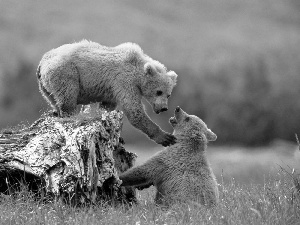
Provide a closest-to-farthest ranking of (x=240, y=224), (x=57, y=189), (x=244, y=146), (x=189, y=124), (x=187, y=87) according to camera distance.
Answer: (x=240, y=224)
(x=57, y=189)
(x=189, y=124)
(x=244, y=146)
(x=187, y=87)

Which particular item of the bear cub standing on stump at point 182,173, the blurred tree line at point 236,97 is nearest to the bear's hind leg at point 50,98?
the bear cub standing on stump at point 182,173

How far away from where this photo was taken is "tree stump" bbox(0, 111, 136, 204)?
7535 mm

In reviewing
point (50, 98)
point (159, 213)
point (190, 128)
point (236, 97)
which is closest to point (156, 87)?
point (190, 128)

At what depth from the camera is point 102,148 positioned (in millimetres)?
8062

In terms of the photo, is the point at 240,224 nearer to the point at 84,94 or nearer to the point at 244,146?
the point at 84,94

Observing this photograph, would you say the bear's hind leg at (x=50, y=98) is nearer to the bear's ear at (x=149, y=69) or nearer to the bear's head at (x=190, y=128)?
the bear's ear at (x=149, y=69)

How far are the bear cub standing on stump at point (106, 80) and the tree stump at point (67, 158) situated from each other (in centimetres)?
92

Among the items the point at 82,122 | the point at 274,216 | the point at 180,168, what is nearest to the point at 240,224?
the point at 274,216

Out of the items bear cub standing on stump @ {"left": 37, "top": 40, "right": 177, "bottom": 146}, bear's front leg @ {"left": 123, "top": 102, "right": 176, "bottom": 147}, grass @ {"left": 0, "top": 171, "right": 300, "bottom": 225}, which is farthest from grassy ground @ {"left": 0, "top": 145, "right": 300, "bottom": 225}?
bear cub standing on stump @ {"left": 37, "top": 40, "right": 177, "bottom": 146}

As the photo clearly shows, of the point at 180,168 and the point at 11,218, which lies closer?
the point at 11,218

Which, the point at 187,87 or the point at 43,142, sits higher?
the point at 187,87

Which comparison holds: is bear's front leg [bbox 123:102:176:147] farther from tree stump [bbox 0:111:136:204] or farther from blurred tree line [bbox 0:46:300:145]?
blurred tree line [bbox 0:46:300:145]

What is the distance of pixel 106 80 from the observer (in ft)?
31.9

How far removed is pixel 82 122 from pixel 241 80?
27.3 m
